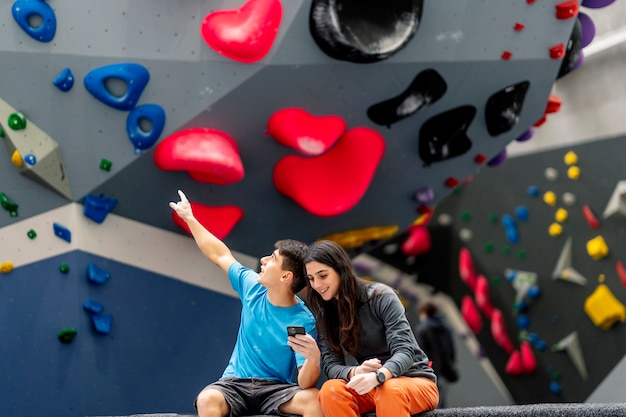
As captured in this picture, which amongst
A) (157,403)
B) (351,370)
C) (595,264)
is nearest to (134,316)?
(157,403)

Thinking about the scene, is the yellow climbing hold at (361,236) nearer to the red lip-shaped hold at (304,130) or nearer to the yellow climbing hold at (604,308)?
the red lip-shaped hold at (304,130)

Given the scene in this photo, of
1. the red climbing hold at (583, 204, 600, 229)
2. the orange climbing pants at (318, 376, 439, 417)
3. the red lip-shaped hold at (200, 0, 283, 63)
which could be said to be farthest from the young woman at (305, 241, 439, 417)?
the red climbing hold at (583, 204, 600, 229)

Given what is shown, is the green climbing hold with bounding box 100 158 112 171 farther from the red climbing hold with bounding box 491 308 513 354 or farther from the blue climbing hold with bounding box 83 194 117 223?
the red climbing hold with bounding box 491 308 513 354

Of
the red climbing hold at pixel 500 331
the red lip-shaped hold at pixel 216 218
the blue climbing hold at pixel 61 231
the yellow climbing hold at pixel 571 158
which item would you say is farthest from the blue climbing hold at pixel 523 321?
the blue climbing hold at pixel 61 231

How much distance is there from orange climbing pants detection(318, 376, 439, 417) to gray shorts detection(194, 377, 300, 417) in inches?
10.2

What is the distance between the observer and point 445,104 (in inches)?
249

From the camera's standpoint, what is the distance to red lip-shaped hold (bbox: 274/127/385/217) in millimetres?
6254

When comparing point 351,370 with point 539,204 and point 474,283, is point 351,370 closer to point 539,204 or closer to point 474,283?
point 539,204

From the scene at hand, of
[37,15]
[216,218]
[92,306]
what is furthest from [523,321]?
[37,15]

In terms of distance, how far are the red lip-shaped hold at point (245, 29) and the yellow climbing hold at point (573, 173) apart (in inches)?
185

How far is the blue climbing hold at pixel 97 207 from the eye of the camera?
19.2 feet

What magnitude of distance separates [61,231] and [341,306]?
8.50 ft

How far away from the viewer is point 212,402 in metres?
3.90

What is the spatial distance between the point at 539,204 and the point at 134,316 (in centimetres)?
534
